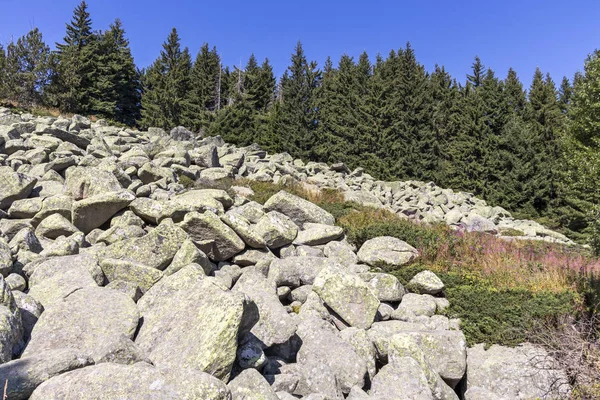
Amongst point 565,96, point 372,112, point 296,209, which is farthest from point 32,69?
point 565,96

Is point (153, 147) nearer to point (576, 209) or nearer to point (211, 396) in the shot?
point (211, 396)

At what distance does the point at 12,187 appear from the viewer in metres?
8.89

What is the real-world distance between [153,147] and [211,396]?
14.9 m

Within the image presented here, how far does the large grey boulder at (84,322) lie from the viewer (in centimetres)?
431

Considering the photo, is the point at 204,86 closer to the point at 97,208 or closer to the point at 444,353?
the point at 97,208

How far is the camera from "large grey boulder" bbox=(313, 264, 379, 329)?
254 inches

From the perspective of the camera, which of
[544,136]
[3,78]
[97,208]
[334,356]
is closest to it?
[334,356]

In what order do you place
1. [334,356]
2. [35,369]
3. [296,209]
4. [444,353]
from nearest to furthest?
[35,369], [334,356], [444,353], [296,209]

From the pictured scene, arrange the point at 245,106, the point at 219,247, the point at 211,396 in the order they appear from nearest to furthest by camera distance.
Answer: the point at 211,396, the point at 219,247, the point at 245,106

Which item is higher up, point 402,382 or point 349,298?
point 349,298

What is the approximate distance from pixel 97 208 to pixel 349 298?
5.55m

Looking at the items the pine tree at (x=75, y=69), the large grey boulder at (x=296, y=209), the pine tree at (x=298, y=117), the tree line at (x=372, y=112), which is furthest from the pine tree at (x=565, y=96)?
the pine tree at (x=75, y=69)

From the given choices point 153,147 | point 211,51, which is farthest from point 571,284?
point 211,51

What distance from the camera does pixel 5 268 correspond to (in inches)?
227
